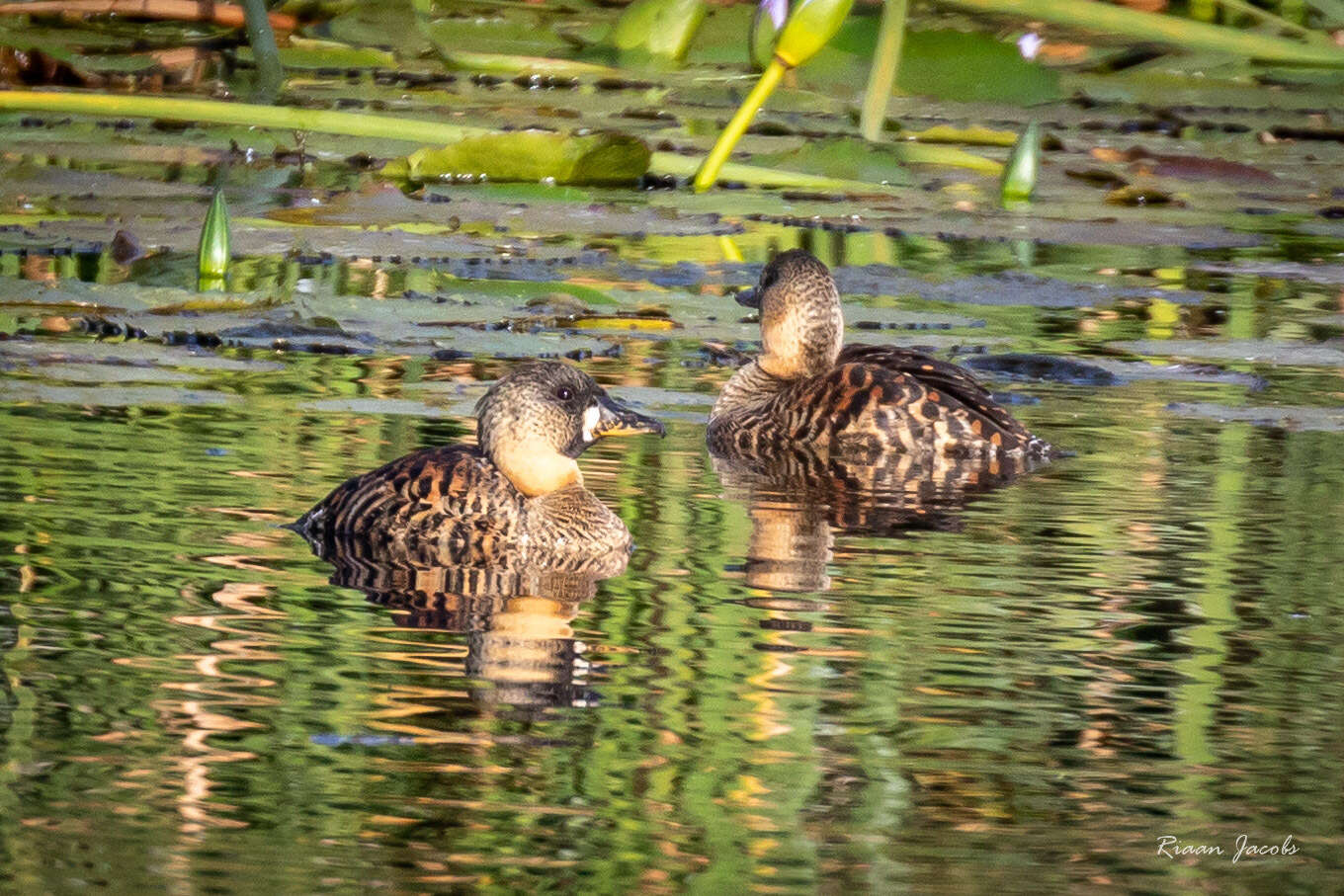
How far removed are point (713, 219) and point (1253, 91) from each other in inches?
228

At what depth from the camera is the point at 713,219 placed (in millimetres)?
9344

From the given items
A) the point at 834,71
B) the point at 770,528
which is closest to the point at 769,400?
the point at 770,528

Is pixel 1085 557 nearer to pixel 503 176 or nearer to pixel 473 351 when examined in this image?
pixel 473 351

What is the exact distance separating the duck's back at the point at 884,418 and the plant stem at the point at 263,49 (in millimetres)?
4242

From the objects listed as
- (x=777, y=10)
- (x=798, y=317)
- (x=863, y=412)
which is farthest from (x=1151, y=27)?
(x=863, y=412)

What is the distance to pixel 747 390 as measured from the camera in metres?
7.00

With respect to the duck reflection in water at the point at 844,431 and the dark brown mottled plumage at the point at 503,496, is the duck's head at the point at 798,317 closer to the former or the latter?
the duck reflection in water at the point at 844,431

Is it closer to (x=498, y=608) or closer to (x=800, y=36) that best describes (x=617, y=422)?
(x=498, y=608)

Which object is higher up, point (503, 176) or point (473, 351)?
point (503, 176)

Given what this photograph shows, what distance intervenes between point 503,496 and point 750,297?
8.22 ft

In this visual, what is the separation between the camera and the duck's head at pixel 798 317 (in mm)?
7285

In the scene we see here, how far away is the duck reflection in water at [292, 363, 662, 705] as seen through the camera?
15.1 feet

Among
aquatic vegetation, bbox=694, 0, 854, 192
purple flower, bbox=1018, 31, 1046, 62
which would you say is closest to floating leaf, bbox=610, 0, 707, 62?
purple flower, bbox=1018, 31, 1046, 62

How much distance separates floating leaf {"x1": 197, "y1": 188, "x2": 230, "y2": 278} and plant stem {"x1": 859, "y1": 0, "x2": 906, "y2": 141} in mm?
2643
